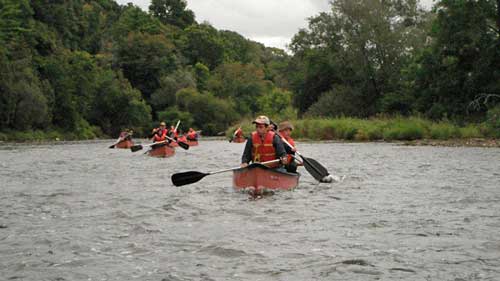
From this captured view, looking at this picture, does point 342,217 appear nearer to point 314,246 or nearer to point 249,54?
point 314,246

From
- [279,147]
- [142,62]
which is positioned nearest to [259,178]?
[279,147]

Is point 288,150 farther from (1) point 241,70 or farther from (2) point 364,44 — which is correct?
(1) point 241,70

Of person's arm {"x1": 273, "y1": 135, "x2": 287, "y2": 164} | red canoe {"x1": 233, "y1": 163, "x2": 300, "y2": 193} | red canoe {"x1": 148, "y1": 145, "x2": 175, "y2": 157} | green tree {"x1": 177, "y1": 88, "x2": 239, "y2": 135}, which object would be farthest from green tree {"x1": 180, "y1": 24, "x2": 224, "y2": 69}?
red canoe {"x1": 233, "y1": 163, "x2": 300, "y2": 193}

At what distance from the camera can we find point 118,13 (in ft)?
411

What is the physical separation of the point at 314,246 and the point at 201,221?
7.99ft

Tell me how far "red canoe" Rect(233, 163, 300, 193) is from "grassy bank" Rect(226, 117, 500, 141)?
21.5 metres

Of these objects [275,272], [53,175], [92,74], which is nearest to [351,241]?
[275,272]

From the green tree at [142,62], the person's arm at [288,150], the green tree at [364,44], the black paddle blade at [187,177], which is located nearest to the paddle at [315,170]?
the person's arm at [288,150]

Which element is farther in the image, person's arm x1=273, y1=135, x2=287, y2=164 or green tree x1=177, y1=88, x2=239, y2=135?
green tree x1=177, y1=88, x2=239, y2=135

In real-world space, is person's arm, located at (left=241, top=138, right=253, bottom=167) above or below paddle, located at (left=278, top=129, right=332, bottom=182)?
above

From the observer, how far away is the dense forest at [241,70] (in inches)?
1499

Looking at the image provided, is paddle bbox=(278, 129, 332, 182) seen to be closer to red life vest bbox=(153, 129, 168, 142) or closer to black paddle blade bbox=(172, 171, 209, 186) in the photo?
black paddle blade bbox=(172, 171, 209, 186)

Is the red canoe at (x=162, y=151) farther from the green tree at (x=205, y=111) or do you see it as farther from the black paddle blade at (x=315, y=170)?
the green tree at (x=205, y=111)

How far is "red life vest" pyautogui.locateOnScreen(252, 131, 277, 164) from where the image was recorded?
13348mm
